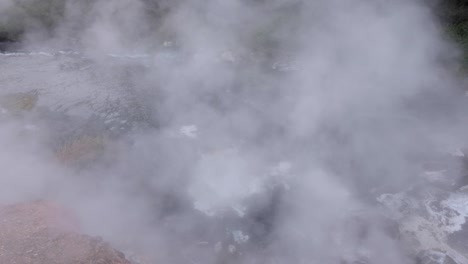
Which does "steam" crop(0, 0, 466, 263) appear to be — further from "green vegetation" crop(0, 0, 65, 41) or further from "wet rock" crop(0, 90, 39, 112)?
"wet rock" crop(0, 90, 39, 112)

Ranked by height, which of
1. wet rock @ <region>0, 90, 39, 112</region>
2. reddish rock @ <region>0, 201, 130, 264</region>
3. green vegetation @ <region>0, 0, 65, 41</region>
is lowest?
wet rock @ <region>0, 90, 39, 112</region>

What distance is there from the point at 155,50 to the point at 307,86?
234 inches

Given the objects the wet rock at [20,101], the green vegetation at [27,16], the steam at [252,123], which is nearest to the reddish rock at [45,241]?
the steam at [252,123]

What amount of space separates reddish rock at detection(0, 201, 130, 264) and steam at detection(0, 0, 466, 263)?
56cm

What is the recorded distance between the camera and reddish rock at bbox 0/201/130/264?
5.79m

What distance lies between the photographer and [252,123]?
A: 9766mm

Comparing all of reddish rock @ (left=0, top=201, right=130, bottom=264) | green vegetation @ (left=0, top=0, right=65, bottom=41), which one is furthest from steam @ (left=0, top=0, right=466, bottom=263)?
reddish rock @ (left=0, top=201, right=130, bottom=264)

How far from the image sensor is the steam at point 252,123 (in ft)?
23.1

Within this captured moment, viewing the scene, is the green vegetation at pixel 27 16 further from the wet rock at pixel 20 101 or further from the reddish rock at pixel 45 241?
the reddish rock at pixel 45 241

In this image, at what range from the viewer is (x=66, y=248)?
236 inches

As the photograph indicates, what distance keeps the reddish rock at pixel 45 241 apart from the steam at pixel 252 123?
1.83 ft

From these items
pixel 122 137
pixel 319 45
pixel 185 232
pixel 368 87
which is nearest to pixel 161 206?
pixel 185 232

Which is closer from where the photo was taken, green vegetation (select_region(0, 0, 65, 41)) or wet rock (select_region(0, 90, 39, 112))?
wet rock (select_region(0, 90, 39, 112))

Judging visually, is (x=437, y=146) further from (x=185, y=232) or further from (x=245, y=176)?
(x=185, y=232)
